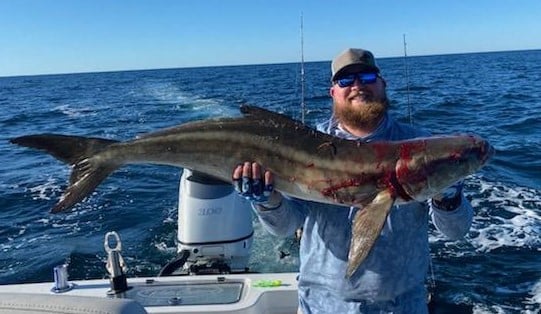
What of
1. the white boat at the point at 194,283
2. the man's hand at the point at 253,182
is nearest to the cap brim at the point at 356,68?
the man's hand at the point at 253,182

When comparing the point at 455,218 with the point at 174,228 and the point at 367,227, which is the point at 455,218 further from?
the point at 174,228

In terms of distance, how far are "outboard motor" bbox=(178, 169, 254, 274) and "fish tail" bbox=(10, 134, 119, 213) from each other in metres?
2.92

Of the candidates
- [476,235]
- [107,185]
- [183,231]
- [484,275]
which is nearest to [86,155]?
[183,231]

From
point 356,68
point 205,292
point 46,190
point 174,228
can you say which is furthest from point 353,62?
point 46,190

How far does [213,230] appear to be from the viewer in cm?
632

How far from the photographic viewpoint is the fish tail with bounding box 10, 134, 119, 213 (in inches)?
129

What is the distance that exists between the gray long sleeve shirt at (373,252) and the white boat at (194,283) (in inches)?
24.2

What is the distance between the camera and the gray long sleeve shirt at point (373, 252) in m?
3.09

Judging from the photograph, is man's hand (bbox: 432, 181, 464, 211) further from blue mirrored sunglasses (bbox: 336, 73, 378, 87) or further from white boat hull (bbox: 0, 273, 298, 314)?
white boat hull (bbox: 0, 273, 298, 314)

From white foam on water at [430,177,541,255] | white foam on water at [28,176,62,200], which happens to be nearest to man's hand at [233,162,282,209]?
white foam on water at [430,177,541,255]

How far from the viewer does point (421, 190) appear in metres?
2.88

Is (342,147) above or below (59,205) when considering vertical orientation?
above

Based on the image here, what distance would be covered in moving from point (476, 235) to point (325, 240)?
688 centimetres

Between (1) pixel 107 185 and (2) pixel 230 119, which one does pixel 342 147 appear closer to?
(2) pixel 230 119
